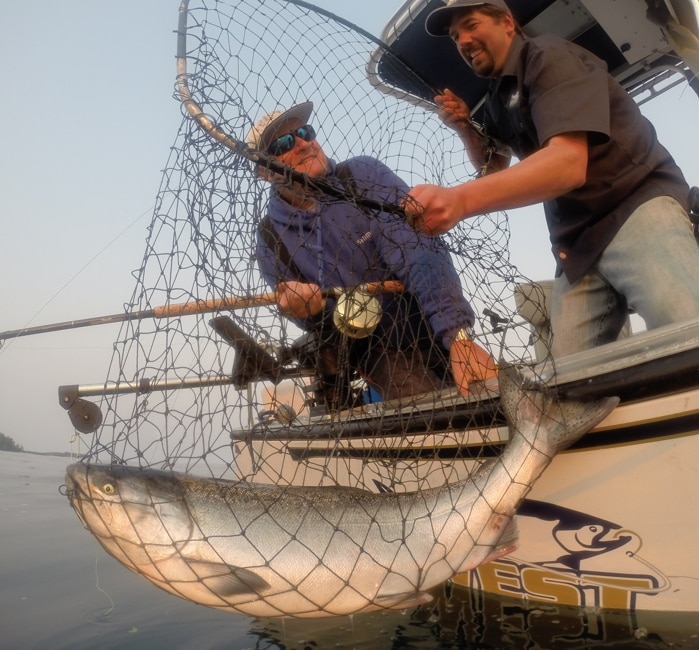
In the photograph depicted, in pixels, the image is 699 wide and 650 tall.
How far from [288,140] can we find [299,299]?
0.99 m

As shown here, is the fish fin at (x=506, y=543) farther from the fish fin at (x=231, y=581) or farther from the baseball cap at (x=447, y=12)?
the baseball cap at (x=447, y=12)

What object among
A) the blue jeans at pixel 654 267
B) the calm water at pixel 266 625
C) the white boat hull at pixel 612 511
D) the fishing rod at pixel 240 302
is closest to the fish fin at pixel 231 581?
the white boat hull at pixel 612 511

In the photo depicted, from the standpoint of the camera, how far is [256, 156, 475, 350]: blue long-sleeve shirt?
10.8 ft

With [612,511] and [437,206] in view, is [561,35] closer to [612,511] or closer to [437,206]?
[437,206]

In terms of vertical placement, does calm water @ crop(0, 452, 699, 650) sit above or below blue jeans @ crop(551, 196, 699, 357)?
below

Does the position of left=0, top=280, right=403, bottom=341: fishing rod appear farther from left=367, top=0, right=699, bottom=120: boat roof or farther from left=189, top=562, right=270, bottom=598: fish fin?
left=367, top=0, right=699, bottom=120: boat roof

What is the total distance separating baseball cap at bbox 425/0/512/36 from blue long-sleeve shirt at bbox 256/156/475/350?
0.90 metres

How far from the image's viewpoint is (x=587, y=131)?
2377 mm

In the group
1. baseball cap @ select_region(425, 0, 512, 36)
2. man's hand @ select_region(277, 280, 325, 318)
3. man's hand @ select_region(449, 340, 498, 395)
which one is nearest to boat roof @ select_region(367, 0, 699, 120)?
baseball cap @ select_region(425, 0, 512, 36)

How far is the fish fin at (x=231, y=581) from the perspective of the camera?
2.21 meters

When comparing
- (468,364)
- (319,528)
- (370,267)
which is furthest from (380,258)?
(319,528)

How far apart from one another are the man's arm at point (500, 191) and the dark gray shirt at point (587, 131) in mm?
154

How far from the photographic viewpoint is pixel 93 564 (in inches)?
205

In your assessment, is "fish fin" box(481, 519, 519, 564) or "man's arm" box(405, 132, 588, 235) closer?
"man's arm" box(405, 132, 588, 235)
